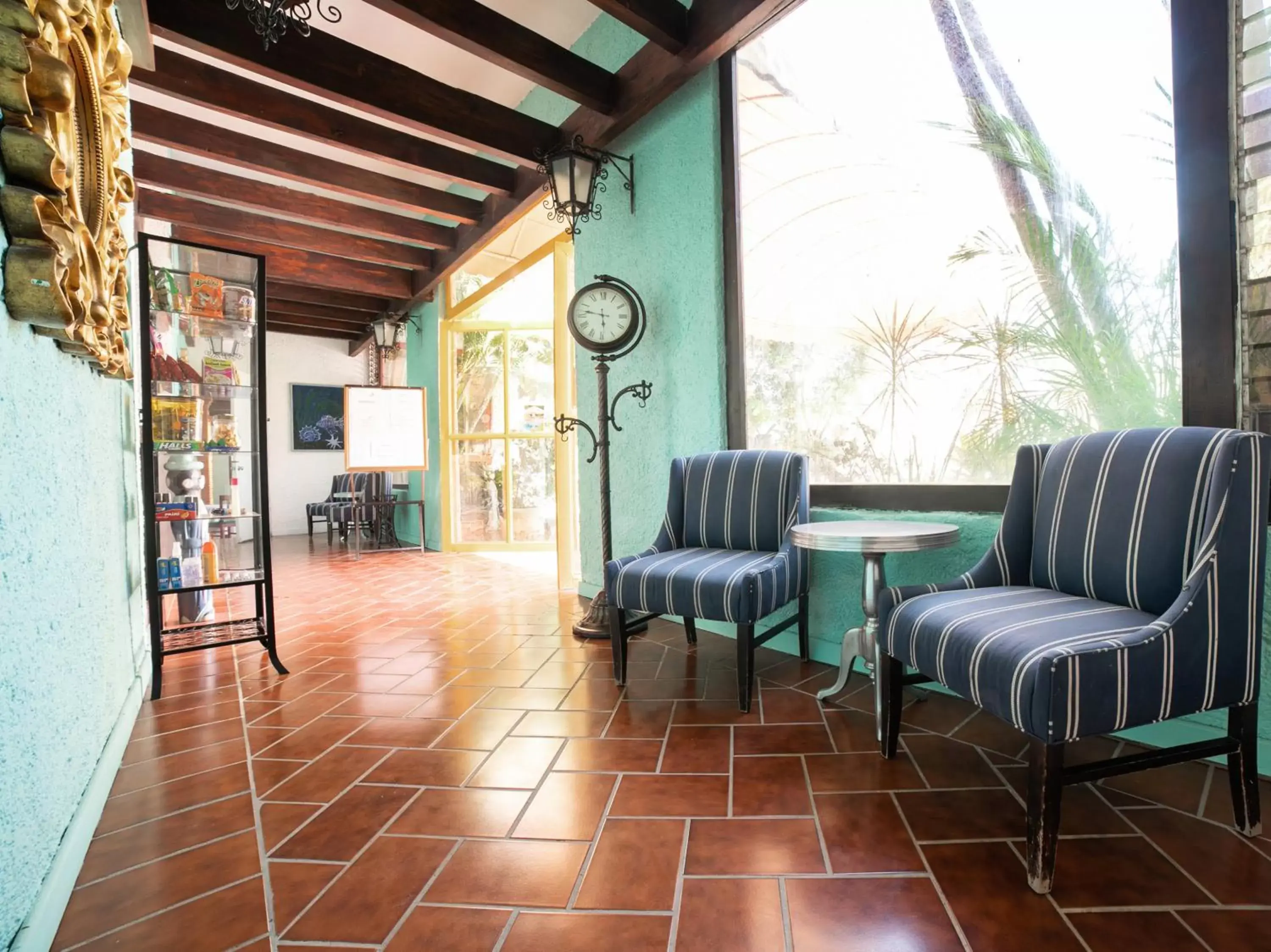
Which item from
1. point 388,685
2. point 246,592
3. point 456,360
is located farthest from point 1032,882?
point 456,360

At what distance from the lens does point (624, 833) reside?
1494 mm

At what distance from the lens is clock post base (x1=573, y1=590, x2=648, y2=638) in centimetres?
319

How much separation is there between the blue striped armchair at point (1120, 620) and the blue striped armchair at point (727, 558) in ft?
1.68

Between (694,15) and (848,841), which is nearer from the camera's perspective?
(848,841)

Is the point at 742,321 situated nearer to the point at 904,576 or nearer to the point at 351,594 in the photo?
the point at 904,576

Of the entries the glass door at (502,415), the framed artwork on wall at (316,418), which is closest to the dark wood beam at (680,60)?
the glass door at (502,415)

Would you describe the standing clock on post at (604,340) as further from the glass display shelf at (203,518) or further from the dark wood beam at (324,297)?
the dark wood beam at (324,297)

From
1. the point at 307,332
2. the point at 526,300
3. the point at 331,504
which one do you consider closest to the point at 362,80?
the point at 526,300

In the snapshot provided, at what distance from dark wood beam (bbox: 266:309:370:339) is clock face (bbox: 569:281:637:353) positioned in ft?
18.9

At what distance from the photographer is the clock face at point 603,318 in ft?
11.2

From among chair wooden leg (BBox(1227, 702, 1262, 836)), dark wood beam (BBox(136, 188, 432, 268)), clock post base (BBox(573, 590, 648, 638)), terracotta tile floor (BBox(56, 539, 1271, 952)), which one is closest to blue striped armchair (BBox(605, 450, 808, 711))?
terracotta tile floor (BBox(56, 539, 1271, 952))

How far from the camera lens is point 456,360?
681 centimetres

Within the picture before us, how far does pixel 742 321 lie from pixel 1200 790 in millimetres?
2290

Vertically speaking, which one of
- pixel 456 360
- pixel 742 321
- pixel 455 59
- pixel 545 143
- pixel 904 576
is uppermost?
pixel 455 59
